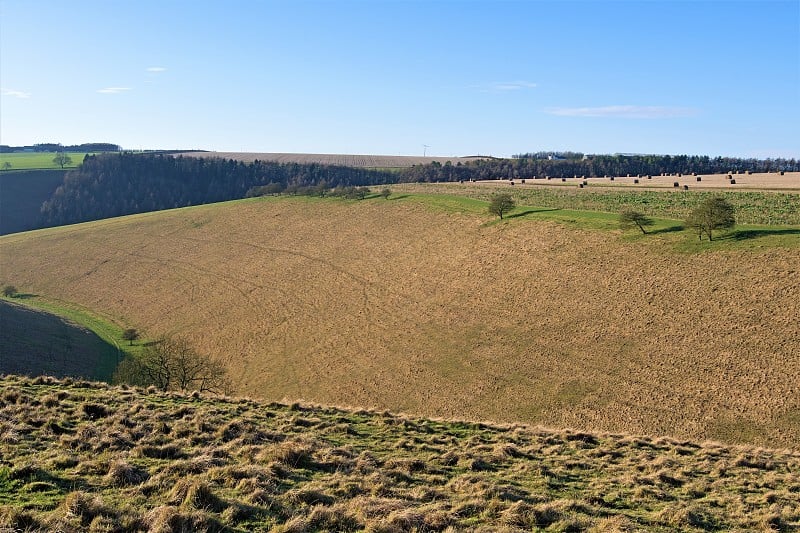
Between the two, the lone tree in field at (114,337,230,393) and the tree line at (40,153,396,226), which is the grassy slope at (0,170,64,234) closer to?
the tree line at (40,153,396,226)

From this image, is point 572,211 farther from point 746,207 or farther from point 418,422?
point 418,422

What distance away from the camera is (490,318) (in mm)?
47969

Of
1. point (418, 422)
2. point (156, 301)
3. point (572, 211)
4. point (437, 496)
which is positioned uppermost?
point (572, 211)

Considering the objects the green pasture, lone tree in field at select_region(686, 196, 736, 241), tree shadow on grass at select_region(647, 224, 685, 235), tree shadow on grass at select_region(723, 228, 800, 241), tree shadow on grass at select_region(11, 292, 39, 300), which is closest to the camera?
the green pasture

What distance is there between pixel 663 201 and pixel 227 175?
15901 cm

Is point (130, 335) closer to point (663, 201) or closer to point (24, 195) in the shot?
point (663, 201)

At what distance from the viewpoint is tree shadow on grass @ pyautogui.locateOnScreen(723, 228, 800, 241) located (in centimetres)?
4662

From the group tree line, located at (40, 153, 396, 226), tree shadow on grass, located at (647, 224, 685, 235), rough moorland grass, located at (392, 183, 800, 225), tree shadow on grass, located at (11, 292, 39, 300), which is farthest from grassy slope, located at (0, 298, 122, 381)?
tree line, located at (40, 153, 396, 226)

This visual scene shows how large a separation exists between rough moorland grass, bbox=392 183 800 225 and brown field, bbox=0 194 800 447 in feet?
33.4

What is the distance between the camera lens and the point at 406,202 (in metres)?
92.1

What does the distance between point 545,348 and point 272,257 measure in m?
45.1

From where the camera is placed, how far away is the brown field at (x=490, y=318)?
3338cm

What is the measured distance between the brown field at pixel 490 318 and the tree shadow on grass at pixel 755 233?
299cm

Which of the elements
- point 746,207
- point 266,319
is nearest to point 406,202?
point 266,319
